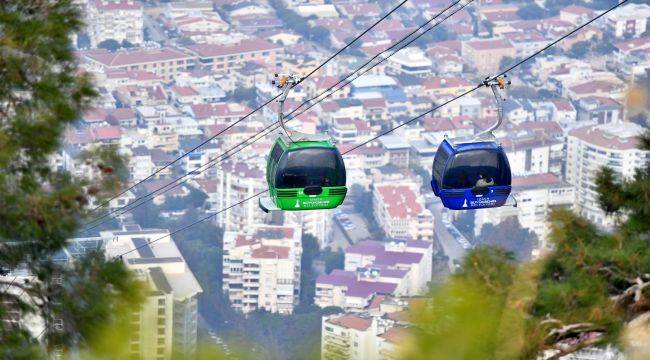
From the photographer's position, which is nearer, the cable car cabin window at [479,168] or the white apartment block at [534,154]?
the cable car cabin window at [479,168]

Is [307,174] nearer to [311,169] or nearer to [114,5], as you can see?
[311,169]

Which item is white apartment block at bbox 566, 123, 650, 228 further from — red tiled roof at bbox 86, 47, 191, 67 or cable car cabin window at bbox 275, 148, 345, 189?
cable car cabin window at bbox 275, 148, 345, 189

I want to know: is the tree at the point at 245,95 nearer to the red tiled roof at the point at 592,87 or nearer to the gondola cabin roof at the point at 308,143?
the red tiled roof at the point at 592,87

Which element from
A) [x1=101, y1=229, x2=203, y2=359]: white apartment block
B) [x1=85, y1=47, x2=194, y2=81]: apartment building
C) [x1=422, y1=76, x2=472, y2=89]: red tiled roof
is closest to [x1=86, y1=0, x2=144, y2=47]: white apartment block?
[x1=85, y1=47, x2=194, y2=81]: apartment building

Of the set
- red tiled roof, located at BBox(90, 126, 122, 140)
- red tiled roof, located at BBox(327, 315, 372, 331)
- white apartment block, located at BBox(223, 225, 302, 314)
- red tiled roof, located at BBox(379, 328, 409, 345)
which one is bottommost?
white apartment block, located at BBox(223, 225, 302, 314)

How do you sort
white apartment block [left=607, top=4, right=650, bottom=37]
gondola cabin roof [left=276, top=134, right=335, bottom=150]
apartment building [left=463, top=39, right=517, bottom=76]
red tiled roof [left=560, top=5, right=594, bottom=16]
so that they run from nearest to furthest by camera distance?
gondola cabin roof [left=276, top=134, right=335, bottom=150] < white apartment block [left=607, top=4, right=650, bottom=37] < apartment building [left=463, top=39, right=517, bottom=76] < red tiled roof [left=560, top=5, right=594, bottom=16]

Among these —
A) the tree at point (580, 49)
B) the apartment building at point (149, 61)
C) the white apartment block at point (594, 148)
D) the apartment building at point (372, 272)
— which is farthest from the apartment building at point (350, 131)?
the tree at point (580, 49)

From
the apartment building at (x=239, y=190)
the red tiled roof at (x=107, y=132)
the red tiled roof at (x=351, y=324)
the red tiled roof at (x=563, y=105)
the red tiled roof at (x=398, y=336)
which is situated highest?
the red tiled roof at (x=398, y=336)
